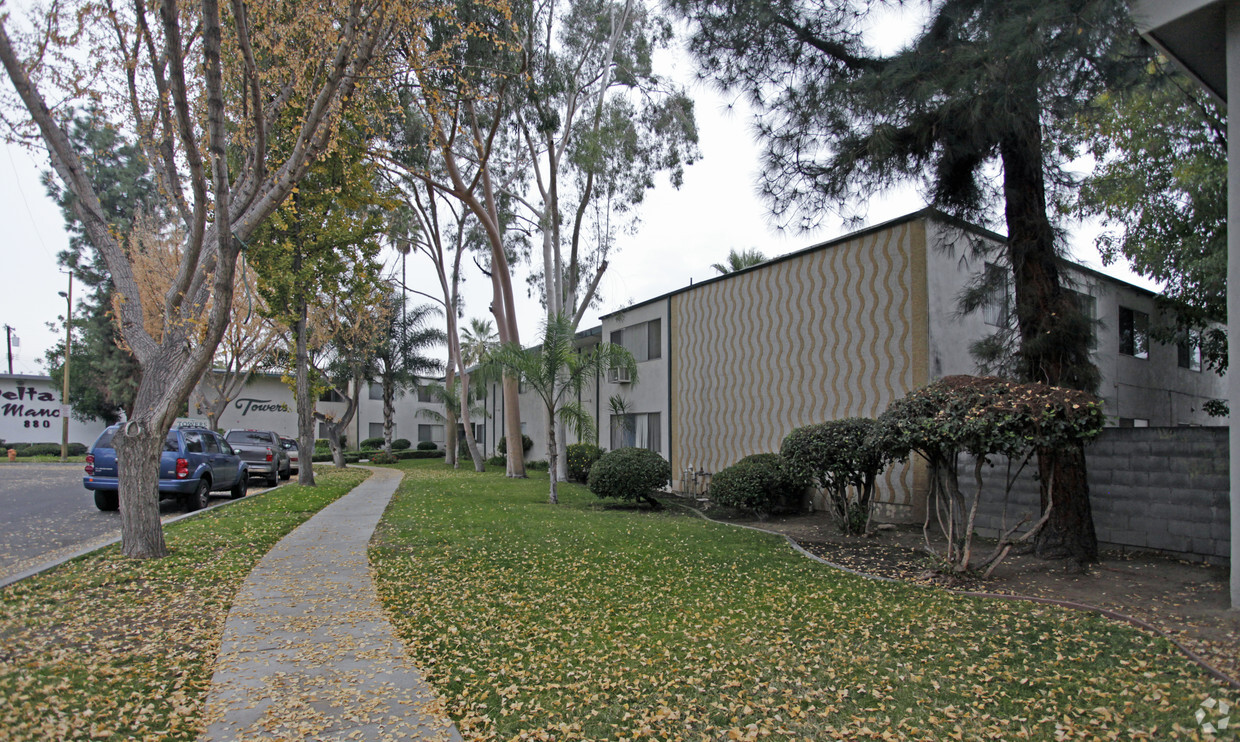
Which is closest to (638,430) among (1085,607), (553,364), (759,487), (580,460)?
(580,460)

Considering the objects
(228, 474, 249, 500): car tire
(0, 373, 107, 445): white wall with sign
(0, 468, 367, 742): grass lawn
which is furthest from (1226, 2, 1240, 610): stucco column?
(0, 373, 107, 445): white wall with sign

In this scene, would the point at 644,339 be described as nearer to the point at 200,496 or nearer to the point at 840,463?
the point at 840,463

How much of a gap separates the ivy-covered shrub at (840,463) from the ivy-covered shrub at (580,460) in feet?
33.0

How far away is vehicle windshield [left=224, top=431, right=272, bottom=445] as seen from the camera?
20.3 meters

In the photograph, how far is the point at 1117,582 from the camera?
703 cm

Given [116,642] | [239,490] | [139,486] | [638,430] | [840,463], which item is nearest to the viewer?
[116,642]

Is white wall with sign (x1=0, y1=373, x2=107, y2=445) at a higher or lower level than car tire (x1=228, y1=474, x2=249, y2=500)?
higher

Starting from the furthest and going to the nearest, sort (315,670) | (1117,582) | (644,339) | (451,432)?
(451,432)
(644,339)
(1117,582)
(315,670)

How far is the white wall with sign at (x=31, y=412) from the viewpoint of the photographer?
3615cm

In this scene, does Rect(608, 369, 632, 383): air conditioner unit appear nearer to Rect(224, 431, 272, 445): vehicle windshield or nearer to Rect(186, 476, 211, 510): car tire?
Rect(186, 476, 211, 510): car tire

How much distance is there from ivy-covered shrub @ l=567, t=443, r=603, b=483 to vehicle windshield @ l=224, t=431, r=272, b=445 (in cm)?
910

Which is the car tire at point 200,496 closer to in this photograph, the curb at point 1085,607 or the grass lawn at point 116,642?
the grass lawn at point 116,642

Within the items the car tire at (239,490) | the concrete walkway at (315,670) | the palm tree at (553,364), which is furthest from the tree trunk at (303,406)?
the concrete walkway at (315,670)

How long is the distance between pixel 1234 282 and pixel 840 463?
16.6ft
